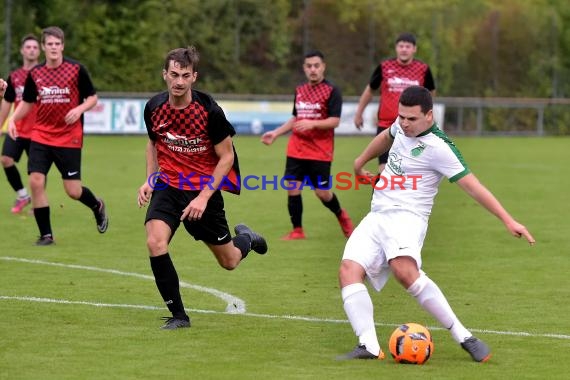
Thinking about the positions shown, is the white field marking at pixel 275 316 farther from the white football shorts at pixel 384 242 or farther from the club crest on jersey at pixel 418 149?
the club crest on jersey at pixel 418 149

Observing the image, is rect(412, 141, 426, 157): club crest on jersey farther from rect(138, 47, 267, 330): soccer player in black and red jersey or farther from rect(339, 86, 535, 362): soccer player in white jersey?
rect(138, 47, 267, 330): soccer player in black and red jersey

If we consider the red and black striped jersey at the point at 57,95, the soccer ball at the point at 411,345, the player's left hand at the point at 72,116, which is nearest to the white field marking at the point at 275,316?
the soccer ball at the point at 411,345

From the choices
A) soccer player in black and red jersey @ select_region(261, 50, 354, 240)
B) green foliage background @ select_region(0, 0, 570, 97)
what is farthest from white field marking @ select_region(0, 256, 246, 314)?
green foliage background @ select_region(0, 0, 570, 97)

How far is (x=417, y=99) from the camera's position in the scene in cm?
696

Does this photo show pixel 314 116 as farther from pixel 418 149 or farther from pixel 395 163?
pixel 418 149

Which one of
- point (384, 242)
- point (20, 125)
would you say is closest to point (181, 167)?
point (384, 242)

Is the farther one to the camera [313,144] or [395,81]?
[395,81]

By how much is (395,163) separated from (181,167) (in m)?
1.62

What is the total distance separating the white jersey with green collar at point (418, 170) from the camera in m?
7.03

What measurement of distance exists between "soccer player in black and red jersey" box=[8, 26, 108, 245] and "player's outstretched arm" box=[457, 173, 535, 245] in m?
6.03

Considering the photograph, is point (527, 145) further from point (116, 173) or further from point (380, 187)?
point (380, 187)

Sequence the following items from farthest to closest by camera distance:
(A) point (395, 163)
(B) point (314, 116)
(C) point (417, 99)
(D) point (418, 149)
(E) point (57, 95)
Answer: (B) point (314, 116), (E) point (57, 95), (A) point (395, 163), (D) point (418, 149), (C) point (417, 99)

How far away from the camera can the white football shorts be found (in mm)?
6953

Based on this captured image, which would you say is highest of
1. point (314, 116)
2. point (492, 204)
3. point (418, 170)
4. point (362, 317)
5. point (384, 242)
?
point (418, 170)
